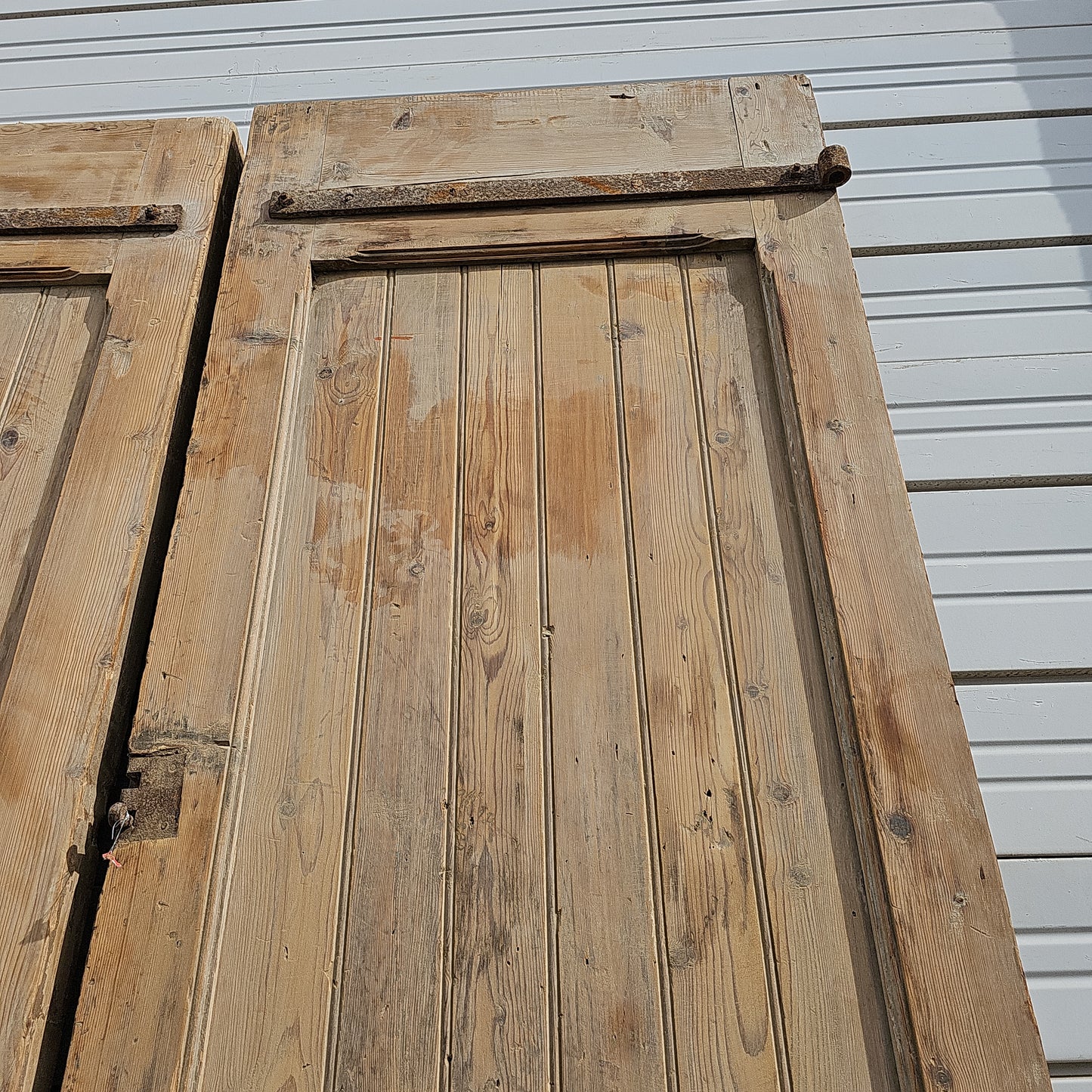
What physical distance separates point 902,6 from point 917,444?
3.71ft

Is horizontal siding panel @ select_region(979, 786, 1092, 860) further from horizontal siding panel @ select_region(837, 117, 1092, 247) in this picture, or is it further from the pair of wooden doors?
horizontal siding panel @ select_region(837, 117, 1092, 247)

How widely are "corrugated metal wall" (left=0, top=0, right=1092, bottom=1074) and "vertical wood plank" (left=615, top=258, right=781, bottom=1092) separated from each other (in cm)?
54

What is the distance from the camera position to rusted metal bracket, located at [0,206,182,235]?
1482 mm

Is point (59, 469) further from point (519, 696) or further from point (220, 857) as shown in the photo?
point (519, 696)

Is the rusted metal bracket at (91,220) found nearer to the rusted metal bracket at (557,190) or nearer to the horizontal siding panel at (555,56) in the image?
the rusted metal bracket at (557,190)

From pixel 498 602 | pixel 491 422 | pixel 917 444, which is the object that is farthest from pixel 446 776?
pixel 917 444

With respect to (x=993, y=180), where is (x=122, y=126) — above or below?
below

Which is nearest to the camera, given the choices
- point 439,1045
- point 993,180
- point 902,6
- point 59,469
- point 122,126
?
point 439,1045

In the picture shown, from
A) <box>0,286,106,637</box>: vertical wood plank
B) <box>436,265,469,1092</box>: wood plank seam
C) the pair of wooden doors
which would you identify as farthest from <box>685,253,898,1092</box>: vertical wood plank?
<box>0,286,106,637</box>: vertical wood plank

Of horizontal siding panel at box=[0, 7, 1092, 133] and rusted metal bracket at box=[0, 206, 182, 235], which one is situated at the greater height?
horizontal siding panel at box=[0, 7, 1092, 133]

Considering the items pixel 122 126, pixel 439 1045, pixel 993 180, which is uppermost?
pixel 993 180

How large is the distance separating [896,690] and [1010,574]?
0.58 m

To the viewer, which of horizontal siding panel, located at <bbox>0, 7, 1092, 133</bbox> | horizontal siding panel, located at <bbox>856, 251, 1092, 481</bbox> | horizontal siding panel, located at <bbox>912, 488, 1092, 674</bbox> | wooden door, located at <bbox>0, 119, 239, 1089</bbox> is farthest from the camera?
horizontal siding panel, located at <bbox>0, 7, 1092, 133</bbox>

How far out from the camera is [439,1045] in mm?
1003
